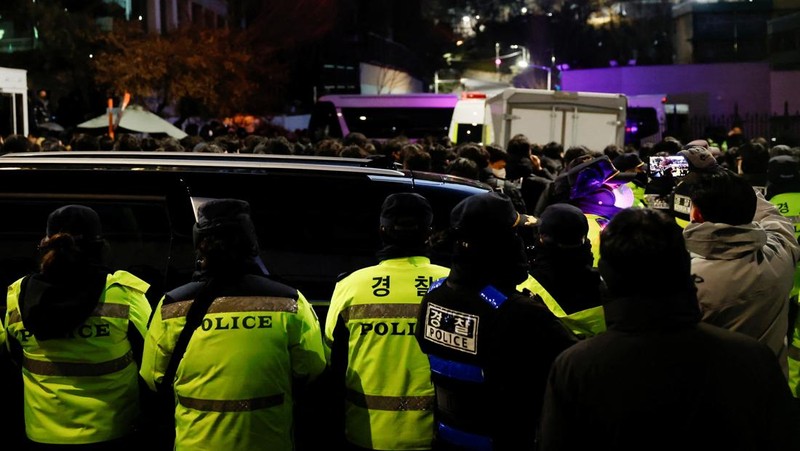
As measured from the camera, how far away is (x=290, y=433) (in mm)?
4000

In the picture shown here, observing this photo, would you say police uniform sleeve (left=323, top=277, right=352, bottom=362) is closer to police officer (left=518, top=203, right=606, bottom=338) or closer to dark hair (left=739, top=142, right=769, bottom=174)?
police officer (left=518, top=203, right=606, bottom=338)

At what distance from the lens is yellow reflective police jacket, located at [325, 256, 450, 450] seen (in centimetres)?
399

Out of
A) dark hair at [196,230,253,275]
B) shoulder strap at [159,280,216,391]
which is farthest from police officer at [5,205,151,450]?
dark hair at [196,230,253,275]

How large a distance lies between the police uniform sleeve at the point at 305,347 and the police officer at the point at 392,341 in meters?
0.14

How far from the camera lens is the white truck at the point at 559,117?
19.1 metres

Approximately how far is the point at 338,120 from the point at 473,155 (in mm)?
23484

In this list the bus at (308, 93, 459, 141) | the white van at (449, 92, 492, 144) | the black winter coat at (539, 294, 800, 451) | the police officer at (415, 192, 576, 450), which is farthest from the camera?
the bus at (308, 93, 459, 141)

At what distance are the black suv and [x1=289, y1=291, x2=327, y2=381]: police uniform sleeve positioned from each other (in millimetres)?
1137

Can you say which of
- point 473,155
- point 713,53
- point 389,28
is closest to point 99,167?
point 473,155

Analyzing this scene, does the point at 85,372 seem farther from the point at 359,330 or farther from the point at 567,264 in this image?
the point at 567,264

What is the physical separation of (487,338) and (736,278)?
3.90ft

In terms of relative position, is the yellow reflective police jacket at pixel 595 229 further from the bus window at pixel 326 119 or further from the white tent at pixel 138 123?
the bus window at pixel 326 119

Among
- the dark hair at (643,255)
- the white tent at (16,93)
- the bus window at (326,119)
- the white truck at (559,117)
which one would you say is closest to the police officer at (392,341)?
the dark hair at (643,255)

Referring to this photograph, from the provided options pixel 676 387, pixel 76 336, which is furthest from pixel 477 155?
pixel 676 387
